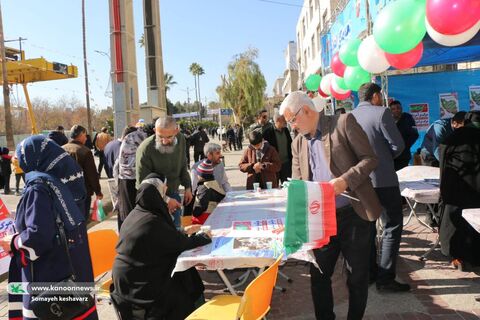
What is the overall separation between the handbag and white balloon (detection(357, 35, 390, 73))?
4.66m

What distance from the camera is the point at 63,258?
2453 mm

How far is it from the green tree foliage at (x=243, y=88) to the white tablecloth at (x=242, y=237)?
112 feet

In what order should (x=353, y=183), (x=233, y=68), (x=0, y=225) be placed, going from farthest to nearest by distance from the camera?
1. (x=233, y=68)
2. (x=0, y=225)
3. (x=353, y=183)

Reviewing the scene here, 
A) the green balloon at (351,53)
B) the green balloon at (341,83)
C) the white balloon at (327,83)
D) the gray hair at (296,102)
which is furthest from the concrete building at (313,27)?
the gray hair at (296,102)

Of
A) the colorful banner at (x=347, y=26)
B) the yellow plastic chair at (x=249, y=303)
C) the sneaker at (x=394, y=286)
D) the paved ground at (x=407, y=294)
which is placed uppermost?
the colorful banner at (x=347, y=26)

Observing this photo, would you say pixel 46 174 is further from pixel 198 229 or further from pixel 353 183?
pixel 353 183

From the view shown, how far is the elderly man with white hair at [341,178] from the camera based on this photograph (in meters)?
2.58

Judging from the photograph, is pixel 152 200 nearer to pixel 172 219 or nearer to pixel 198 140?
pixel 172 219

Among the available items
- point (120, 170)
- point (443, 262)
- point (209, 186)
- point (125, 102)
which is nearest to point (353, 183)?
point (209, 186)

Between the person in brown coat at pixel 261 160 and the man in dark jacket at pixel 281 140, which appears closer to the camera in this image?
the person in brown coat at pixel 261 160

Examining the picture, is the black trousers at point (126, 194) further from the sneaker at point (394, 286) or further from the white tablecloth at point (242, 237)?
the sneaker at point (394, 286)

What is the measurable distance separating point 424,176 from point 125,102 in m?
6.17

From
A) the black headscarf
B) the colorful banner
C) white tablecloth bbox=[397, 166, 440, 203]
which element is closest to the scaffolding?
the colorful banner

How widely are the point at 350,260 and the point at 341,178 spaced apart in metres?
0.64
